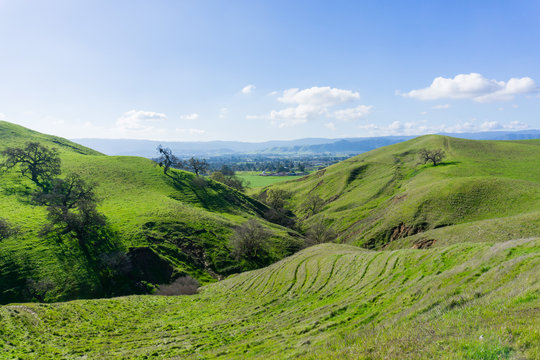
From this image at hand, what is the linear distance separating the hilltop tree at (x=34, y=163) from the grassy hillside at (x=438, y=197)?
363ft

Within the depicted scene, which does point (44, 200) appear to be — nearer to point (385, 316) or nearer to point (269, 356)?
point (269, 356)

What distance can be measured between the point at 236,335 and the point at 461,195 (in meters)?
85.0

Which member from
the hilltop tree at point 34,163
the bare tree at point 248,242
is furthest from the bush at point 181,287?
the hilltop tree at point 34,163

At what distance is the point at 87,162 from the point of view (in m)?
113

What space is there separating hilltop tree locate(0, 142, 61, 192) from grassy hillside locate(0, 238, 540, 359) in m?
79.3

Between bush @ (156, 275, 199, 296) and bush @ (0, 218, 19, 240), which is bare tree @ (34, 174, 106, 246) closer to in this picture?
bush @ (0, 218, 19, 240)

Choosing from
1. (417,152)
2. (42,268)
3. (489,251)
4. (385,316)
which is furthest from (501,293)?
(417,152)

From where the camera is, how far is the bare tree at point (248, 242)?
7050cm

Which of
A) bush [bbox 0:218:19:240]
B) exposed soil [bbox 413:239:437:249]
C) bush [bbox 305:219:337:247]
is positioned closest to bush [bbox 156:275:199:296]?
bush [bbox 0:218:19:240]

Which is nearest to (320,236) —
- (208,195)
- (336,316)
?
(208,195)

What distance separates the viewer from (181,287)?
5481 centimetres

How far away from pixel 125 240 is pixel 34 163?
6061 centimetres

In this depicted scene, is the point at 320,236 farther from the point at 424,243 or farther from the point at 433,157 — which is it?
the point at 433,157

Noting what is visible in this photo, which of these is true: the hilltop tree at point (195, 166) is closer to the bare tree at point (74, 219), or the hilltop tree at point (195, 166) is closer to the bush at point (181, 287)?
the bare tree at point (74, 219)
